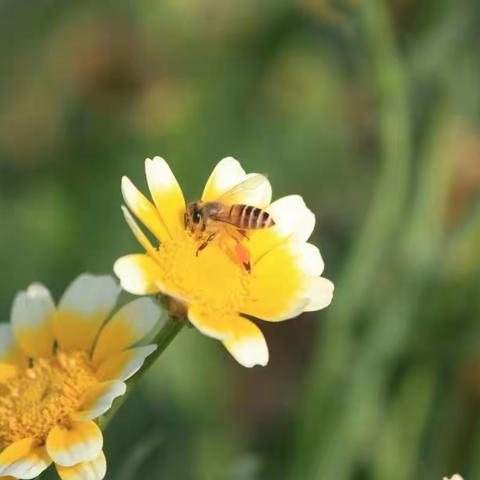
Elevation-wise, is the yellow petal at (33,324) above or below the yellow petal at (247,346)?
below

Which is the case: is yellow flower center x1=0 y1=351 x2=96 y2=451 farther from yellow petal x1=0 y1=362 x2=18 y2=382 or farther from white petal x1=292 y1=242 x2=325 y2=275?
white petal x1=292 y1=242 x2=325 y2=275

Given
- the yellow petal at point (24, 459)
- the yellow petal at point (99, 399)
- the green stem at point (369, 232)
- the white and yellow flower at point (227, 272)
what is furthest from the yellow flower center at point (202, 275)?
the green stem at point (369, 232)

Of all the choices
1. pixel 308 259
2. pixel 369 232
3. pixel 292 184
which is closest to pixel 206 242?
pixel 308 259

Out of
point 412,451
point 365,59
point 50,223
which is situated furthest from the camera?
point 50,223

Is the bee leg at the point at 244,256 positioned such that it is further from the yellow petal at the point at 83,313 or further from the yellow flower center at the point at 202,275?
the yellow petal at the point at 83,313

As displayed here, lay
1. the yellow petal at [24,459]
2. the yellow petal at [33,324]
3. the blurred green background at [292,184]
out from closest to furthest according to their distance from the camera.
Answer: the yellow petal at [24,459] < the yellow petal at [33,324] < the blurred green background at [292,184]

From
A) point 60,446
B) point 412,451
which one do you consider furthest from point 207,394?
point 60,446

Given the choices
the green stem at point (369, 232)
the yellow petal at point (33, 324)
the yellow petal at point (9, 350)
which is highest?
the green stem at point (369, 232)

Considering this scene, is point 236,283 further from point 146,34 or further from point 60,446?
point 146,34
